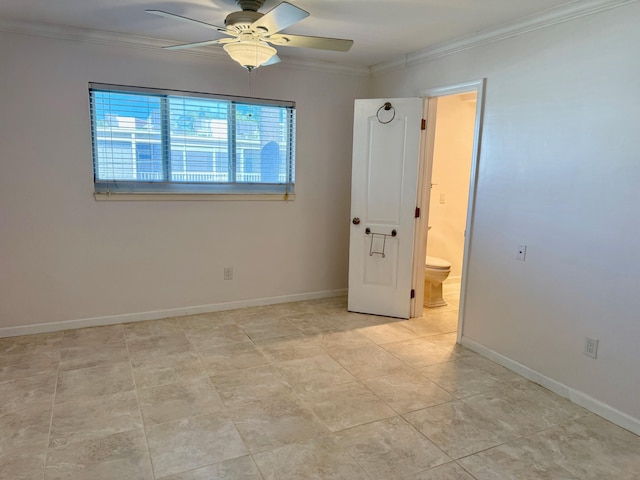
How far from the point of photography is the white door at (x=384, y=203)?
381cm

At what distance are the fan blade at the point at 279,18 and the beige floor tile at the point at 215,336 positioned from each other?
2293 mm

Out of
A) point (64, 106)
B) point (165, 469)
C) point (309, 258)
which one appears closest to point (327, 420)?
point (165, 469)

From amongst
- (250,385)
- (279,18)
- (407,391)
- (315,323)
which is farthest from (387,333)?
(279,18)

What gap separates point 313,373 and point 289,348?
1.49 feet

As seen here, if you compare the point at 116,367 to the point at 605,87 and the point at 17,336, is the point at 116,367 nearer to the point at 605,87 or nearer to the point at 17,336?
the point at 17,336

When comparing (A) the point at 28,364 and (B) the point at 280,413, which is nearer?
(B) the point at 280,413

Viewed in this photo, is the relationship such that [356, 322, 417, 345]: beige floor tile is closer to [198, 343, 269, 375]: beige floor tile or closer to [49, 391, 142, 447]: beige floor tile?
[198, 343, 269, 375]: beige floor tile

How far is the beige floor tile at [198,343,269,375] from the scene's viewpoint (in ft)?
9.82

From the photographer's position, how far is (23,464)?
198 cm

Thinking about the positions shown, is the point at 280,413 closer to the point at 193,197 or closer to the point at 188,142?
the point at 193,197

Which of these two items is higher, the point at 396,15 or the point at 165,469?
the point at 396,15

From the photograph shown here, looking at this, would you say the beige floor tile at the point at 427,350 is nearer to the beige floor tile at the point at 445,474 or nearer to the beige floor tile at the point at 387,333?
the beige floor tile at the point at 387,333

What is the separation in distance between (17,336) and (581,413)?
13.5ft

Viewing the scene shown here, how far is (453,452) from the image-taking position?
7.02 ft
